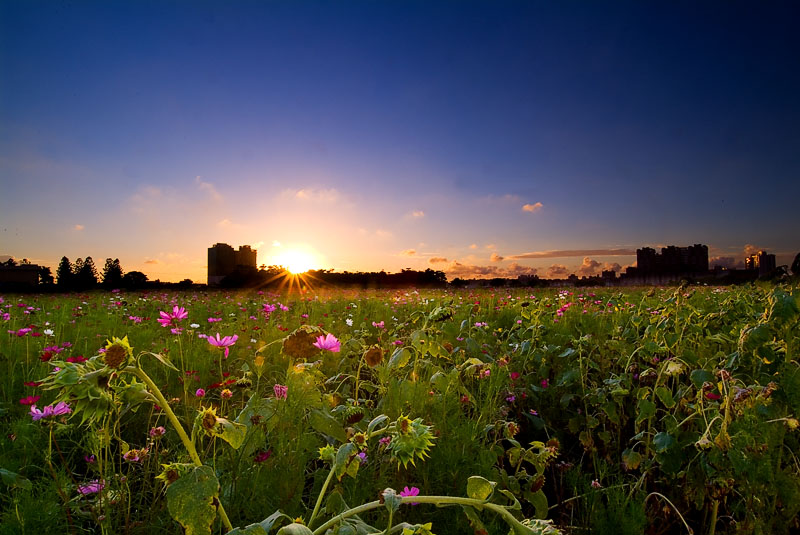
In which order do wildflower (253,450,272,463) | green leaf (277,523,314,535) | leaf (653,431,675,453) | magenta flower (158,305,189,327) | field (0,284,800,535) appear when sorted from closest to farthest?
green leaf (277,523,314,535) < field (0,284,800,535) < wildflower (253,450,272,463) < leaf (653,431,675,453) < magenta flower (158,305,189,327)

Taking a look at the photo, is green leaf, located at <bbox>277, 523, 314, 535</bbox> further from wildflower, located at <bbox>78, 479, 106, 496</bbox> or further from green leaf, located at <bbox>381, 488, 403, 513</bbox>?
wildflower, located at <bbox>78, 479, 106, 496</bbox>

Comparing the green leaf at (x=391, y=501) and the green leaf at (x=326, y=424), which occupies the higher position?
the green leaf at (x=391, y=501)

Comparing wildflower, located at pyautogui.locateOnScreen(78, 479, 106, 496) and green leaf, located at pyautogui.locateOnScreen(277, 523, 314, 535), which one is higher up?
green leaf, located at pyautogui.locateOnScreen(277, 523, 314, 535)

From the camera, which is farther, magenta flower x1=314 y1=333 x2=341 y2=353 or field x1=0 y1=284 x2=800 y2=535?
magenta flower x1=314 y1=333 x2=341 y2=353

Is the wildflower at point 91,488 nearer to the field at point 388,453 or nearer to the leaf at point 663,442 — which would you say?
the field at point 388,453

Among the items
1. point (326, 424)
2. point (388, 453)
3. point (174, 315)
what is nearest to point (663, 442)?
point (388, 453)

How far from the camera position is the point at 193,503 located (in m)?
0.78

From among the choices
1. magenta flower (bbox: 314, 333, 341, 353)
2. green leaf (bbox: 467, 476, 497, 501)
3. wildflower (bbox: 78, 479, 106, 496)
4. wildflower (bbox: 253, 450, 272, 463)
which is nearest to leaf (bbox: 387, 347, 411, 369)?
magenta flower (bbox: 314, 333, 341, 353)

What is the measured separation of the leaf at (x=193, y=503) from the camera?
0.77 m

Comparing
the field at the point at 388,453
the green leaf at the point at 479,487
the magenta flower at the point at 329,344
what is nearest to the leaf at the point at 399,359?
the field at the point at 388,453

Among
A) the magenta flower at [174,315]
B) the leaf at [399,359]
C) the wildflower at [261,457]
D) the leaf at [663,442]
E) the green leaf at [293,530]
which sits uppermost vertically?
the magenta flower at [174,315]

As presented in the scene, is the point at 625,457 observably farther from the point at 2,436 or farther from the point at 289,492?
the point at 2,436

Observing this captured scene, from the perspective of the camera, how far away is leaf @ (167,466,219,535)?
77cm

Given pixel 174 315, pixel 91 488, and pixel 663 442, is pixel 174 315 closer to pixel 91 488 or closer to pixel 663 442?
pixel 91 488
